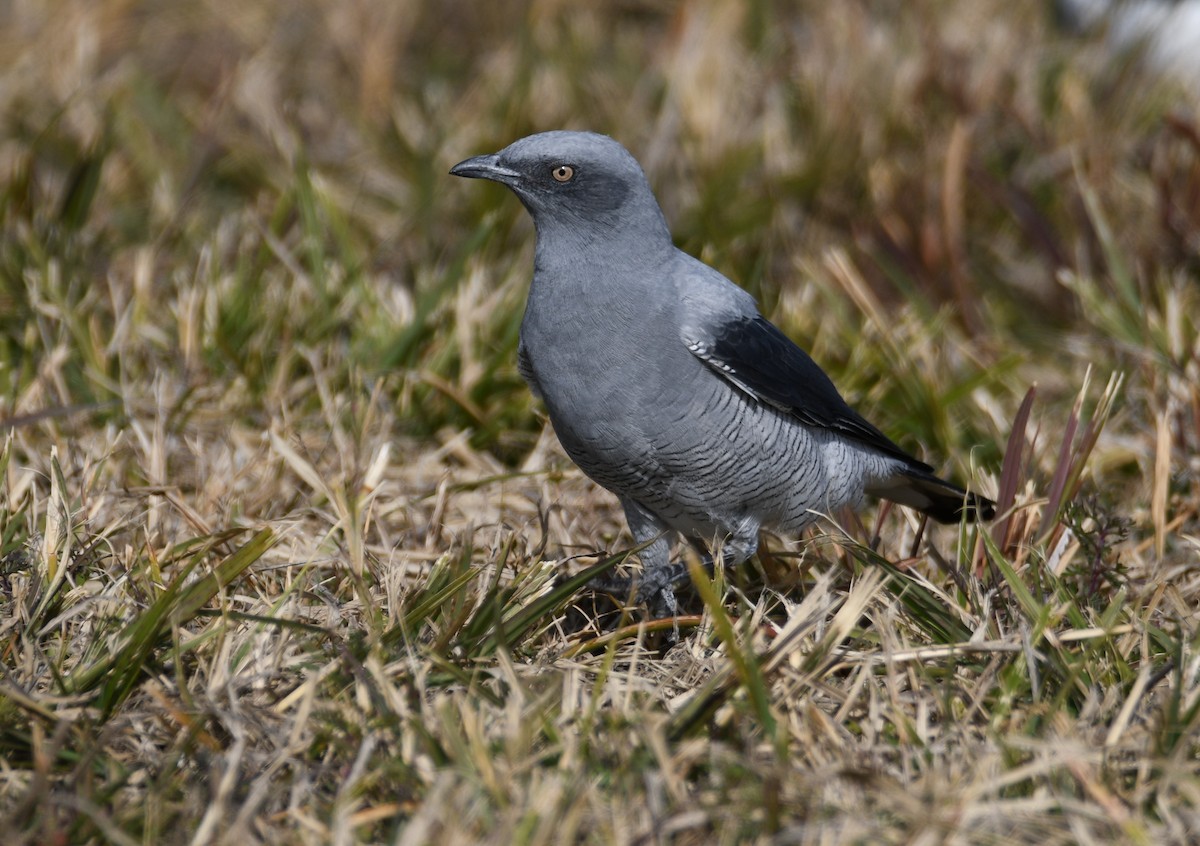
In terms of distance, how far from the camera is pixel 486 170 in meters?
3.82

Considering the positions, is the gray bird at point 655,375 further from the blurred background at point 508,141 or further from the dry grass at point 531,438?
the blurred background at point 508,141

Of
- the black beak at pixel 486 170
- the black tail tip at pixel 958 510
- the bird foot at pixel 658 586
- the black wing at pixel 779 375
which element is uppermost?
the black beak at pixel 486 170

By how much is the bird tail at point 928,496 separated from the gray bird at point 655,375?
96 mm

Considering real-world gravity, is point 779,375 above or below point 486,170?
below

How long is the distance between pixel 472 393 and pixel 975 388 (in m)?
1.99

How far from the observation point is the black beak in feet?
12.5

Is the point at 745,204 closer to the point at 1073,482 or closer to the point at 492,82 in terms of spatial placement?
the point at 492,82

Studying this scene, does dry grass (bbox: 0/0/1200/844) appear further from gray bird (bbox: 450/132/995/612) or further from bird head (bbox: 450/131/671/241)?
bird head (bbox: 450/131/671/241)

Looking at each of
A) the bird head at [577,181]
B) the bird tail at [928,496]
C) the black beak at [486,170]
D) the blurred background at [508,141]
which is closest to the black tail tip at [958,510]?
the bird tail at [928,496]

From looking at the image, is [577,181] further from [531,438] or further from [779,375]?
[531,438]

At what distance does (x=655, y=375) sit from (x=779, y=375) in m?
0.46

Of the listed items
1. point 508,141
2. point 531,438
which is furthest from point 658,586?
point 508,141

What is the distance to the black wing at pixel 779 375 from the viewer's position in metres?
3.61

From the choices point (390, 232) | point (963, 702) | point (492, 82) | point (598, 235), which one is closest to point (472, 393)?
point (598, 235)
